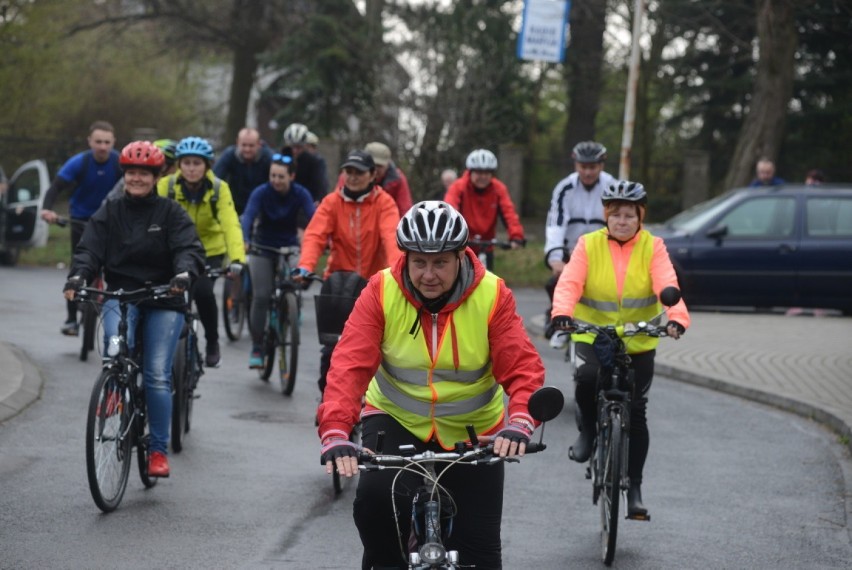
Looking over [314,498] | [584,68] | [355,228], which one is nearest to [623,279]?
[314,498]

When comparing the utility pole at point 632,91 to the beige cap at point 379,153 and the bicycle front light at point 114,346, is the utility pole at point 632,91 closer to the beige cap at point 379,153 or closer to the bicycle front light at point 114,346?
the beige cap at point 379,153

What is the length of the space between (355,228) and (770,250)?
10.5 metres

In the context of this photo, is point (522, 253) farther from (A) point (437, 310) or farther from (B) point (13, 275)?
(A) point (437, 310)

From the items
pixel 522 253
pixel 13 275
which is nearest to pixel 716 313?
pixel 522 253

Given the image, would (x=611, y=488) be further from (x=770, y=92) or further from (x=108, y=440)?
(x=770, y=92)

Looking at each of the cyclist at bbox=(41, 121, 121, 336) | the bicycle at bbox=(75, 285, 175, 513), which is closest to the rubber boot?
the bicycle at bbox=(75, 285, 175, 513)

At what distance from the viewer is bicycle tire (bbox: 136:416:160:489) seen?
7.99 m

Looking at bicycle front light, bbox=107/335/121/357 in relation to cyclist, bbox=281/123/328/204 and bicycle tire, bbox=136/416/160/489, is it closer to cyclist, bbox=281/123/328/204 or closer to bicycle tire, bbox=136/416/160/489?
bicycle tire, bbox=136/416/160/489

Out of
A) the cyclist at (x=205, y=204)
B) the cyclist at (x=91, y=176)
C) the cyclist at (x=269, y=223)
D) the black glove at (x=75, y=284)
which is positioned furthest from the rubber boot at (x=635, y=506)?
the cyclist at (x=91, y=176)

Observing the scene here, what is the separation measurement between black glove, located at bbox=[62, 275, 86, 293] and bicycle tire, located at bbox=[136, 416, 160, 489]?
84 centimetres

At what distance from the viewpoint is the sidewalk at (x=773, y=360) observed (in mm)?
12117

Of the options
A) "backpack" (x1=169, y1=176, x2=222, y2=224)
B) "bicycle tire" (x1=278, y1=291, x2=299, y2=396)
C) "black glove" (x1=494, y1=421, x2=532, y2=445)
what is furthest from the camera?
"bicycle tire" (x1=278, y1=291, x2=299, y2=396)

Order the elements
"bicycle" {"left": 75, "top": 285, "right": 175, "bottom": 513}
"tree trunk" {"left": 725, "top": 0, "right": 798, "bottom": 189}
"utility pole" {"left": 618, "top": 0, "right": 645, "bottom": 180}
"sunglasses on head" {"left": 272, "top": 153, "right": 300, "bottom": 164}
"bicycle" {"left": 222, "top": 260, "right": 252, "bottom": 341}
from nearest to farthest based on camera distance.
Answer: "bicycle" {"left": 75, "top": 285, "right": 175, "bottom": 513} < "sunglasses on head" {"left": 272, "top": 153, "right": 300, "bottom": 164} < "bicycle" {"left": 222, "top": 260, "right": 252, "bottom": 341} < "utility pole" {"left": 618, "top": 0, "right": 645, "bottom": 180} < "tree trunk" {"left": 725, "top": 0, "right": 798, "bottom": 189}

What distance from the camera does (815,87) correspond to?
3120cm
